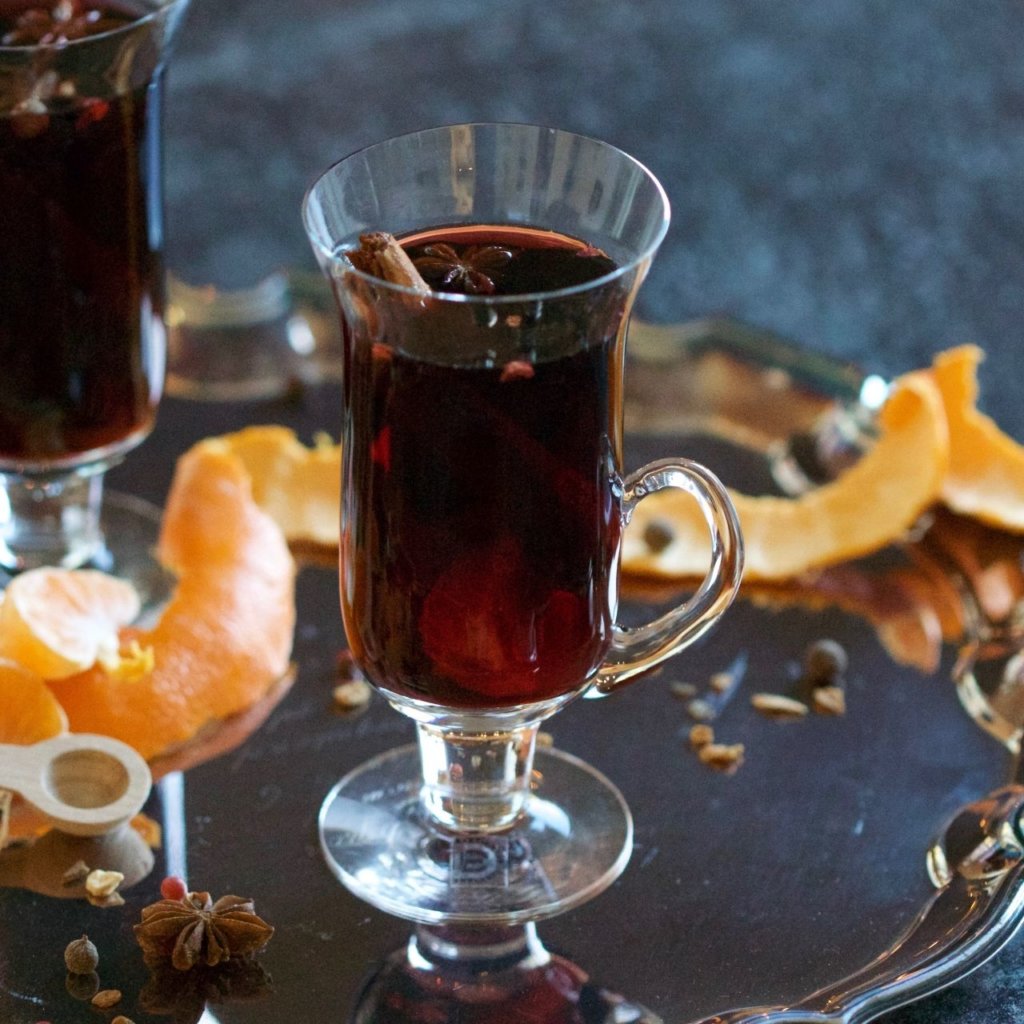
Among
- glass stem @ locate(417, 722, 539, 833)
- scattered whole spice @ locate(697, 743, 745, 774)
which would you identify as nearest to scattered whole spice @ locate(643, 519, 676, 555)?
scattered whole spice @ locate(697, 743, 745, 774)

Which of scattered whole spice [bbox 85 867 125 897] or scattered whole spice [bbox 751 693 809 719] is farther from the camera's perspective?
scattered whole spice [bbox 751 693 809 719]

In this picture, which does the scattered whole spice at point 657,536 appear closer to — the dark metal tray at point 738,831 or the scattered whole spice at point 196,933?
the dark metal tray at point 738,831

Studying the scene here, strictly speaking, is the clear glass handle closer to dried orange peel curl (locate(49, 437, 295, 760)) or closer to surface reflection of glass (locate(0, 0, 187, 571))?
dried orange peel curl (locate(49, 437, 295, 760))

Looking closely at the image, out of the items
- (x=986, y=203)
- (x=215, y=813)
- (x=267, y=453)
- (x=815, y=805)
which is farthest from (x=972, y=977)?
(x=986, y=203)

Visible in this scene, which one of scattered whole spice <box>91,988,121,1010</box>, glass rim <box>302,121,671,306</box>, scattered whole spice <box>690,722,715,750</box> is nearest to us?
glass rim <box>302,121,671,306</box>

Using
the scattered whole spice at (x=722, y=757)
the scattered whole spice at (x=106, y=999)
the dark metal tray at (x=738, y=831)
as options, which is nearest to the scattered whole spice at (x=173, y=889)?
the dark metal tray at (x=738, y=831)
